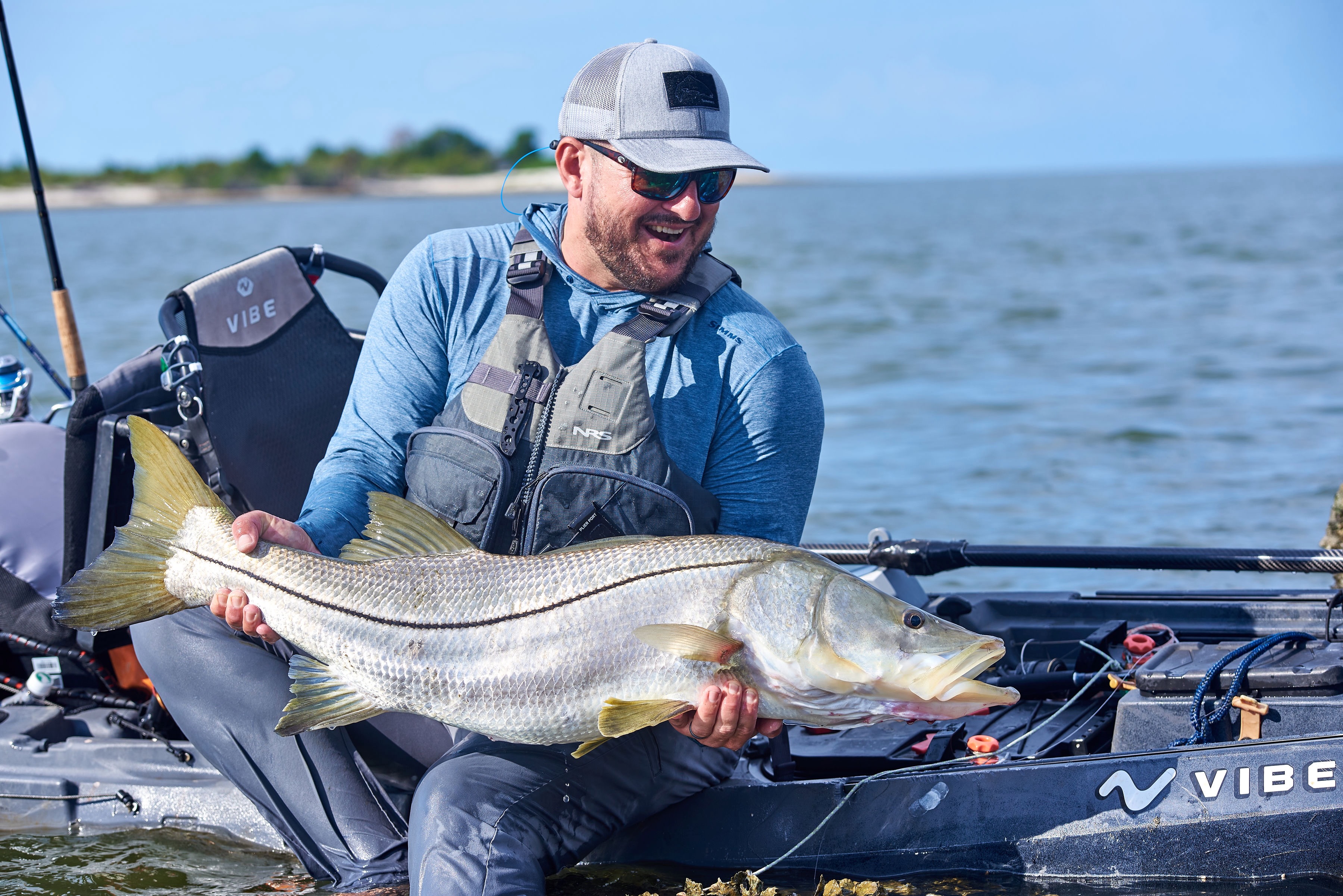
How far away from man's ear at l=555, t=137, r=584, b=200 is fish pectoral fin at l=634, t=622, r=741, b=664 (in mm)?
1395

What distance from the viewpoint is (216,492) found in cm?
436

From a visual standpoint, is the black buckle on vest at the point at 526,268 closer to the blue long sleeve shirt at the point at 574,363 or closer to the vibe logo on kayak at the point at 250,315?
the blue long sleeve shirt at the point at 574,363

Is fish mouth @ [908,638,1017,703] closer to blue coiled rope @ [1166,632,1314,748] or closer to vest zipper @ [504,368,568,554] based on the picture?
blue coiled rope @ [1166,632,1314,748]

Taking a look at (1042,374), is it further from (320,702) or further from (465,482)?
(320,702)

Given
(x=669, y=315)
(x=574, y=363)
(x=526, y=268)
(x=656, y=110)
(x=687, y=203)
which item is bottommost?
(x=574, y=363)

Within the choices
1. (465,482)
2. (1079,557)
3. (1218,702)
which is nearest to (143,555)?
(465,482)

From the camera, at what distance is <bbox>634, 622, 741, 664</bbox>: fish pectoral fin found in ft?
9.57

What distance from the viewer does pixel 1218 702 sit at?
3631 millimetres

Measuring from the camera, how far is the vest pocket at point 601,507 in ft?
11.2

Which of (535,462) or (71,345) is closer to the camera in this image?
(535,462)

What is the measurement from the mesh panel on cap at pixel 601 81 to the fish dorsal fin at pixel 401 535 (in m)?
1.25

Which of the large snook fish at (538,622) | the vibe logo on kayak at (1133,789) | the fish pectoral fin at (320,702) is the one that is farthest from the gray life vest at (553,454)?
Answer: the vibe logo on kayak at (1133,789)

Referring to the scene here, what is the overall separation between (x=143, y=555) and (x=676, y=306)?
1.53m

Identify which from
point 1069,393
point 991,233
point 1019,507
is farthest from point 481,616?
point 991,233
